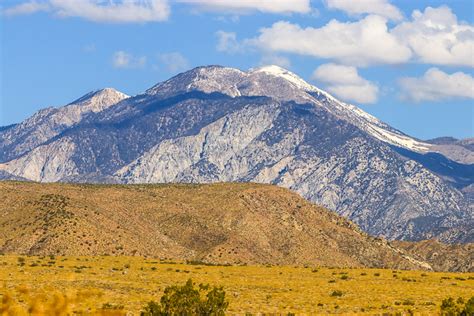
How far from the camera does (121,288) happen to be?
77625mm

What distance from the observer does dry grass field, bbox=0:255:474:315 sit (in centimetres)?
6281

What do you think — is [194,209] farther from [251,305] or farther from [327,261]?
[251,305]

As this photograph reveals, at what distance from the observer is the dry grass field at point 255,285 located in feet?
206

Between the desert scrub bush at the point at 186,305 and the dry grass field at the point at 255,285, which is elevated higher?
the desert scrub bush at the point at 186,305

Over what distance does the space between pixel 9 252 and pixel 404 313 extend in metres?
101

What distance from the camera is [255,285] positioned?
3339 inches

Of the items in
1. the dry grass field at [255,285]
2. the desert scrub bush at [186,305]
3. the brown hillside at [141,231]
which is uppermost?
the brown hillside at [141,231]

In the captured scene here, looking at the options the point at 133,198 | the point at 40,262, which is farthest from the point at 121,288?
the point at 133,198

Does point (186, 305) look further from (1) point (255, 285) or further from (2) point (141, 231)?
(2) point (141, 231)

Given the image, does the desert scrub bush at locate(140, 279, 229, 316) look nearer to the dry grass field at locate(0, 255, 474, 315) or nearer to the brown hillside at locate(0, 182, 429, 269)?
the dry grass field at locate(0, 255, 474, 315)

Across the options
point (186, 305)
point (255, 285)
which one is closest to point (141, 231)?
point (255, 285)

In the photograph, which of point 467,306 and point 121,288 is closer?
point 467,306

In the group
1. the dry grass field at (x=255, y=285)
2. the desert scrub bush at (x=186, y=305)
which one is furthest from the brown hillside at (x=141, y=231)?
the desert scrub bush at (x=186, y=305)

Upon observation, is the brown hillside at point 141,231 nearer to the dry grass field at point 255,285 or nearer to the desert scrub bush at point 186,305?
the dry grass field at point 255,285
